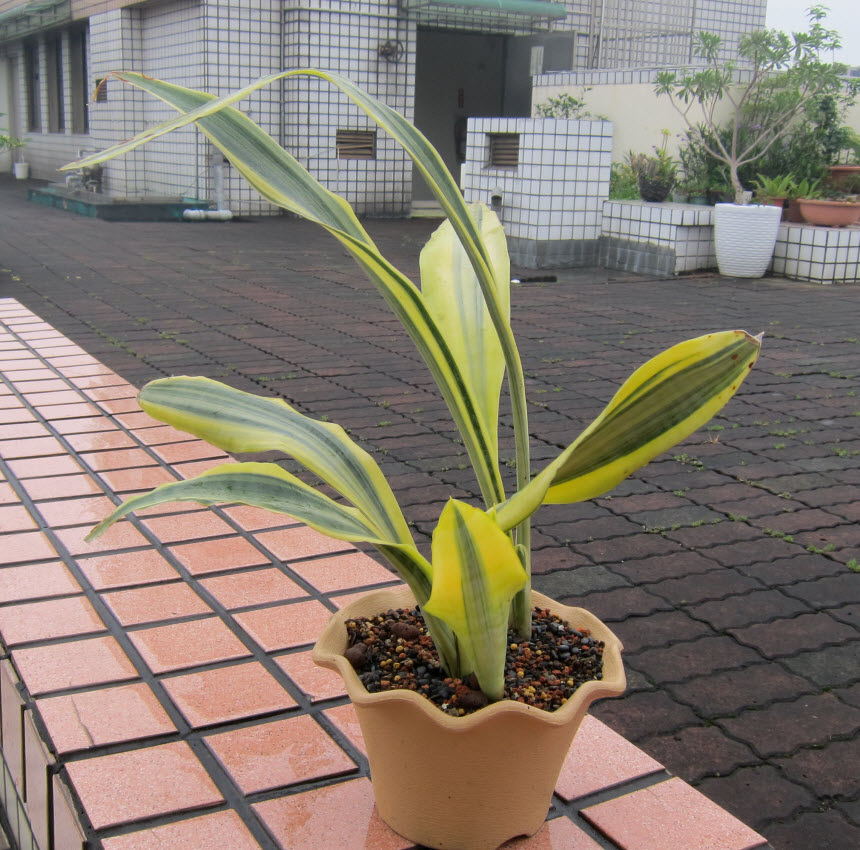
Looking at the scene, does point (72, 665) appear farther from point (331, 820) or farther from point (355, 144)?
point (355, 144)

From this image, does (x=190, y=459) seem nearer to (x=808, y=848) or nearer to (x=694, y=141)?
(x=808, y=848)

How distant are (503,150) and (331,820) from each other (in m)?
7.36

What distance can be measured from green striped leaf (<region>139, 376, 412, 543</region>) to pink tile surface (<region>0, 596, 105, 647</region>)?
0.85m

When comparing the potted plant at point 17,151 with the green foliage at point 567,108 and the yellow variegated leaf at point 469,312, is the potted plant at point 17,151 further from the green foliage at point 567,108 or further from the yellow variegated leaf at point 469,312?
the yellow variegated leaf at point 469,312

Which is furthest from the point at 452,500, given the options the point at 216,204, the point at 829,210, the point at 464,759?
the point at 216,204

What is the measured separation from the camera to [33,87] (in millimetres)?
17328

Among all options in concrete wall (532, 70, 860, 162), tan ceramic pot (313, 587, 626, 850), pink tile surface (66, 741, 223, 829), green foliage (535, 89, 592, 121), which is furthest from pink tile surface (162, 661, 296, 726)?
green foliage (535, 89, 592, 121)

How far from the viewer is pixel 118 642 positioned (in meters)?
1.99

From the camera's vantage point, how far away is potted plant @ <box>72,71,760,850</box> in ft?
3.87

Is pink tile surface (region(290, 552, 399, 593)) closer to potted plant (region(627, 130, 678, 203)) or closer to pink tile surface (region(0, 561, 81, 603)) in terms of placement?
pink tile surface (region(0, 561, 81, 603))

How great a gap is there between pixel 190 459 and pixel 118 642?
120 cm

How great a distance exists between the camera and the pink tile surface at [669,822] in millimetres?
1467

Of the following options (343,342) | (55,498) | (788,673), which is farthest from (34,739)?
(343,342)

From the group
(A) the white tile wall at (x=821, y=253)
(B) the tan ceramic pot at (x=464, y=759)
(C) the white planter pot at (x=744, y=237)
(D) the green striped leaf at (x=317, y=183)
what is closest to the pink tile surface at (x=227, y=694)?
(B) the tan ceramic pot at (x=464, y=759)
